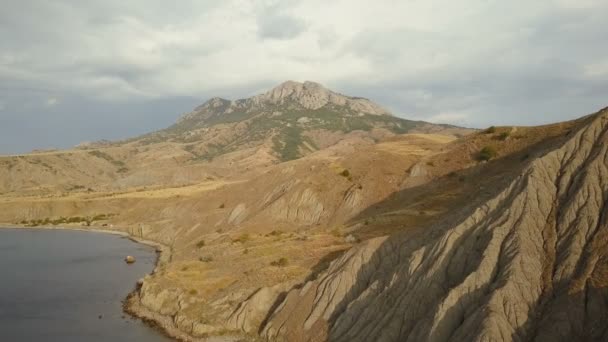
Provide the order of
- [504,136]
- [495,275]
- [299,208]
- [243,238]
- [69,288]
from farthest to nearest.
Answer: [299,208] → [504,136] → [243,238] → [69,288] → [495,275]

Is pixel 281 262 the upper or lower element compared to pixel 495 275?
lower

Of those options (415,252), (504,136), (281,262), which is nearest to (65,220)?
(281,262)

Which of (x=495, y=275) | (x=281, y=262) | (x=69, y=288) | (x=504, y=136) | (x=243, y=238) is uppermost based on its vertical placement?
(x=504, y=136)

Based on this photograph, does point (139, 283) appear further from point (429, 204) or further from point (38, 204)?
point (38, 204)

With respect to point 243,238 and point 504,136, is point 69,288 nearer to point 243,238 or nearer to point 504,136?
point 243,238

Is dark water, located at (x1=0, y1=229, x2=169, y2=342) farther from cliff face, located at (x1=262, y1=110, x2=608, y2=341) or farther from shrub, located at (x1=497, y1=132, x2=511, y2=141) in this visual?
shrub, located at (x1=497, y1=132, x2=511, y2=141)

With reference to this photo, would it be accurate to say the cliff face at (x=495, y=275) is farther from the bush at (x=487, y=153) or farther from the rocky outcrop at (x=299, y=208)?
the rocky outcrop at (x=299, y=208)
